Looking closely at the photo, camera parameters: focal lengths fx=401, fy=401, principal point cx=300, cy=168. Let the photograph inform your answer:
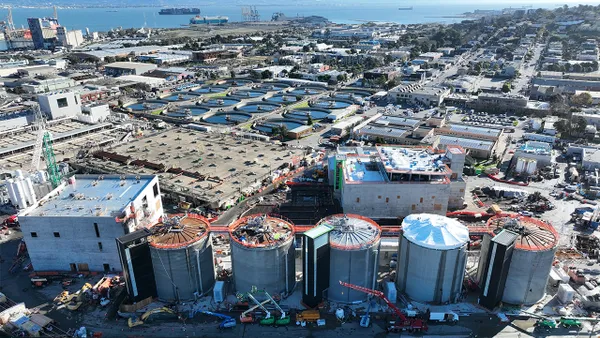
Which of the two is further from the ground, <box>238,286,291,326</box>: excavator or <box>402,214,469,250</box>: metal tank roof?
<box>402,214,469,250</box>: metal tank roof

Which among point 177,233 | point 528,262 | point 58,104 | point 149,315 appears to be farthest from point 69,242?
point 58,104

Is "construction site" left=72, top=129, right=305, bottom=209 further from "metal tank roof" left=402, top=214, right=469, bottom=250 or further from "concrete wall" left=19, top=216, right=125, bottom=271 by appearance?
"metal tank roof" left=402, top=214, right=469, bottom=250

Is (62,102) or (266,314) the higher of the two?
(62,102)

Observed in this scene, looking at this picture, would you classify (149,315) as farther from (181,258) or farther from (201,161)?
(201,161)

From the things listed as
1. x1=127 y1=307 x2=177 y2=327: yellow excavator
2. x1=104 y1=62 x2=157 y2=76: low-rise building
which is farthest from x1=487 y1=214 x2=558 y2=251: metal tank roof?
x1=104 y1=62 x2=157 y2=76: low-rise building

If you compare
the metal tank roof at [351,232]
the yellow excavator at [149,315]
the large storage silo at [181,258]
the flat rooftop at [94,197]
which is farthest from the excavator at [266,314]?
the flat rooftop at [94,197]

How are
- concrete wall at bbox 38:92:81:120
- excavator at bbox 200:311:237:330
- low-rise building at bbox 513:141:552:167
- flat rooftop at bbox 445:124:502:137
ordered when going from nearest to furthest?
excavator at bbox 200:311:237:330, low-rise building at bbox 513:141:552:167, flat rooftop at bbox 445:124:502:137, concrete wall at bbox 38:92:81:120

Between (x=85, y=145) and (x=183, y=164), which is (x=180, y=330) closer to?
(x=183, y=164)
